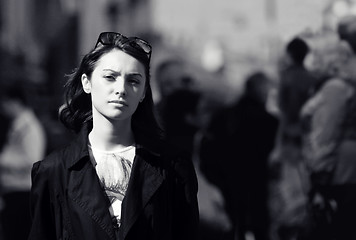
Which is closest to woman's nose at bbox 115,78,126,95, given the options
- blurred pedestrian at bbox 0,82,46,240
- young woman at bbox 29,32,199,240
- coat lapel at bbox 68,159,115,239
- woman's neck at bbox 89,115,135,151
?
young woman at bbox 29,32,199,240

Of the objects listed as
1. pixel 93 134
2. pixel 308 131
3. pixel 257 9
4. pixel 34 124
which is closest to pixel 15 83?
pixel 34 124

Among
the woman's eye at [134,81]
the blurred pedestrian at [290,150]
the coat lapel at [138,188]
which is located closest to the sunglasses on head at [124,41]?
the woman's eye at [134,81]

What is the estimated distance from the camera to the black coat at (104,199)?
228cm

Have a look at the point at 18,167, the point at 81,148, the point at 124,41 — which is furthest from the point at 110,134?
the point at 18,167

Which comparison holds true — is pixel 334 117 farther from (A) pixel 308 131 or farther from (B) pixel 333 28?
(B) pixel 333 28

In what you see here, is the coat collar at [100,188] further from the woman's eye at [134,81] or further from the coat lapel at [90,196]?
the woman's eye at [134,81]

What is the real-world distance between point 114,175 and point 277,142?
222cm

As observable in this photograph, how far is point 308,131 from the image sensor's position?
428 cm

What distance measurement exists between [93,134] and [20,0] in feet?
10.6

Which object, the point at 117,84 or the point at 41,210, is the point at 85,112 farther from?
the point at 41,210

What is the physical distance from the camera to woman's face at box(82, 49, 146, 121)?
2377 mm

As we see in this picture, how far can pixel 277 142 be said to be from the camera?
14.5 feet

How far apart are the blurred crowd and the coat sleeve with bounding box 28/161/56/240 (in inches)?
71.4

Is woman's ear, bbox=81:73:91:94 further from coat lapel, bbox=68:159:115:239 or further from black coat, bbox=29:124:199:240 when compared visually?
coat lapel, bbox=68:159:115:239
